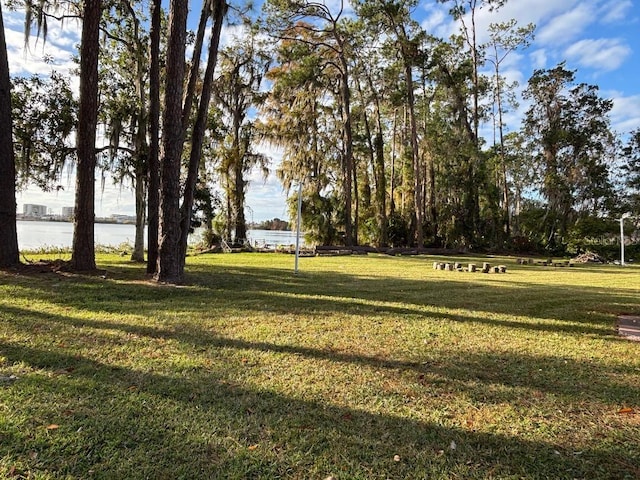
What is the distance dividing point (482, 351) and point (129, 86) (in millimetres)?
12896

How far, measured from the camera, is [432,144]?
867 inches

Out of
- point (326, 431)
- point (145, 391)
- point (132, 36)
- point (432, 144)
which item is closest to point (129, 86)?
point (132, 36)

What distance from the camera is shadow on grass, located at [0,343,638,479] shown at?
1762mm

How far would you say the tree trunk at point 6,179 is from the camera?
6.79 m

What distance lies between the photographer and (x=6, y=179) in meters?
6.82

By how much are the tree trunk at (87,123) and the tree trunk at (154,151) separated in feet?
3.13

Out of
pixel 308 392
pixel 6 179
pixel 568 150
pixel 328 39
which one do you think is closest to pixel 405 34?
pixel 328 39

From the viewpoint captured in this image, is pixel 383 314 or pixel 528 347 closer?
pixel 528 347

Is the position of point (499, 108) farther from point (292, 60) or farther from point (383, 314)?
point (383, 314)

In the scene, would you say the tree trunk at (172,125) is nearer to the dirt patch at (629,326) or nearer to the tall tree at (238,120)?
the dirt patch at (629,326)

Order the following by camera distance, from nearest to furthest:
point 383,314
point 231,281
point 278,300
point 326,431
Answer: point 326,431 < point 383,314 < point 278,300 < point 231,281

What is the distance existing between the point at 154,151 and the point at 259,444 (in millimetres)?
7043

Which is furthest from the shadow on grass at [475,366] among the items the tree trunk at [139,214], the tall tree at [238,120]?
the tall tree at [238,120]

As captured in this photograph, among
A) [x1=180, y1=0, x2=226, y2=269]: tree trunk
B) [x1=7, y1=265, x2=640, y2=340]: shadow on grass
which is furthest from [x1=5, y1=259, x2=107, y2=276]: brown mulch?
[x1=180, y1=0, x2=226, y2=269]: tree trunk
